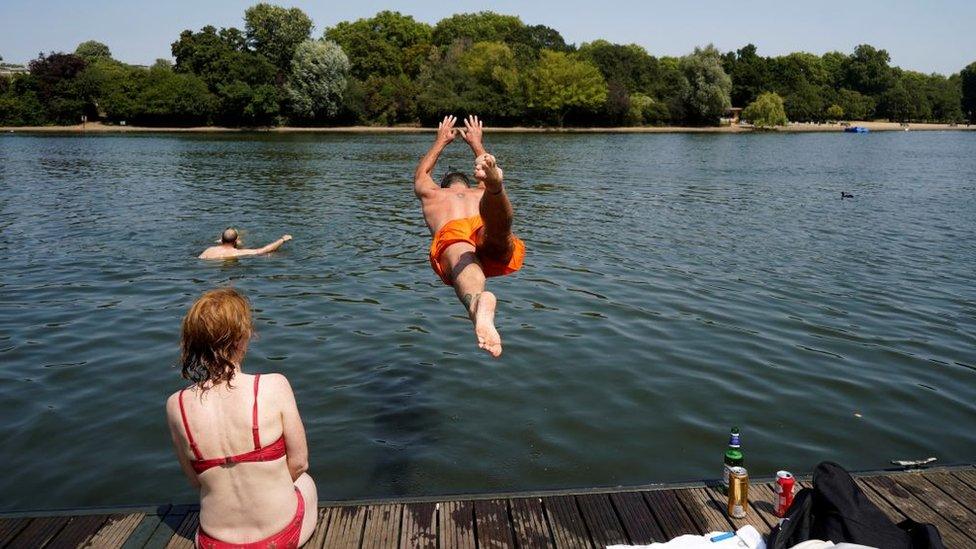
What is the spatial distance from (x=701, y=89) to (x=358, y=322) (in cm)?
8921

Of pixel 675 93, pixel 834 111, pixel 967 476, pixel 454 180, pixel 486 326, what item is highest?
pixel 675 93

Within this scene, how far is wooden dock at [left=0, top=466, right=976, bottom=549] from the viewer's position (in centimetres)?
494

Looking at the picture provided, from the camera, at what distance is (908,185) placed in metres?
33.4

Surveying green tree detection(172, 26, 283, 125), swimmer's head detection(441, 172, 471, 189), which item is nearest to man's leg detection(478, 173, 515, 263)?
swimmer's head detection(441, 172, 471, 189)

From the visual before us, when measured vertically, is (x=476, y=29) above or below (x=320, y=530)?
above

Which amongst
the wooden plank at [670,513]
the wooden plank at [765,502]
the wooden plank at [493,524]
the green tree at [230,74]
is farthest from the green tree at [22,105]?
the wooden plank at [765,502]

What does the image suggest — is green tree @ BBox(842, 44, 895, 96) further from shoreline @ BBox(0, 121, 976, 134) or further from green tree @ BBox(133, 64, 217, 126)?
green tree @ BBox(133, 64, 217, 126)

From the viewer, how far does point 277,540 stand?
13.6ft

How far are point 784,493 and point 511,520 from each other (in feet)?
6.42

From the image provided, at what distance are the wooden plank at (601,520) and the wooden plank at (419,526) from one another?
1.08 m

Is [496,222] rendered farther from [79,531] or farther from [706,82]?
[706,82]

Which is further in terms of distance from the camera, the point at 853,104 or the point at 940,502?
the point at 853,104

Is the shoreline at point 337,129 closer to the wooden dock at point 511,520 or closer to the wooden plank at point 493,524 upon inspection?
the wooden dock at point 511,520

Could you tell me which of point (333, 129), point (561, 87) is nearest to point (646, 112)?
point (561, 87)
